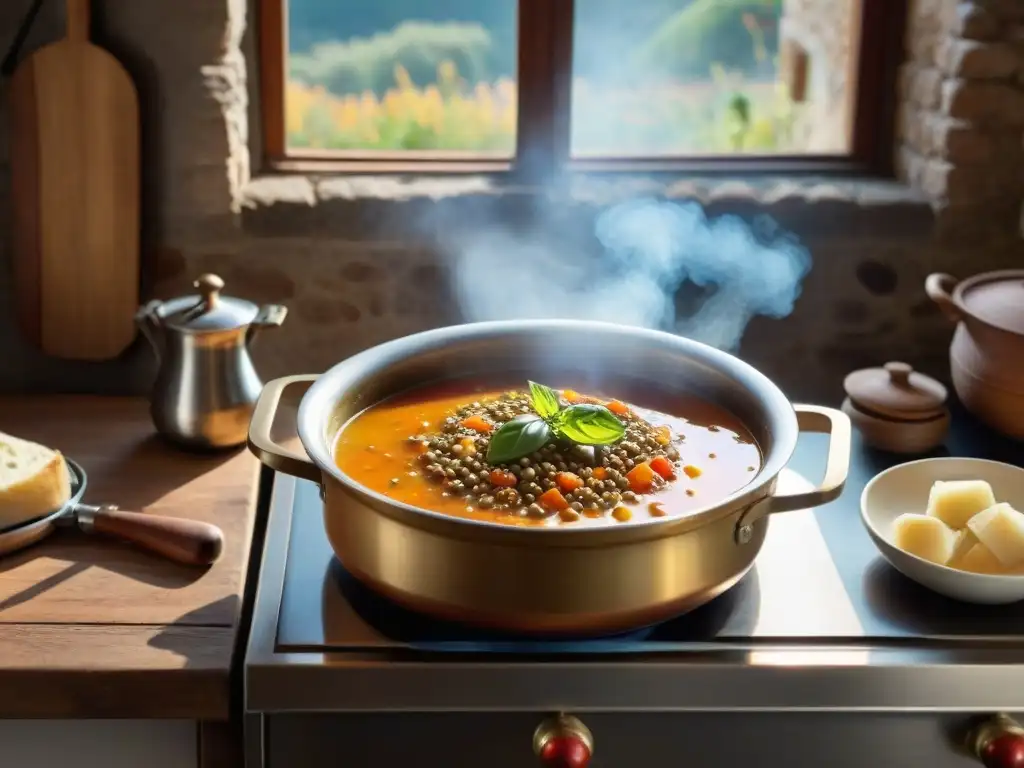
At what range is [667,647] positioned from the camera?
132 centimetres

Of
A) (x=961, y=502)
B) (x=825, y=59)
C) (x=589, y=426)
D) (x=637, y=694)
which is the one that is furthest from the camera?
(x=825, y=59)

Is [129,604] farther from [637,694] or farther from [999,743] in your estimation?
[999,743]

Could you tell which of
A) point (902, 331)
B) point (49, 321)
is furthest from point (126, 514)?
point (902, 331)

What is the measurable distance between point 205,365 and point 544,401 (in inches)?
22.1

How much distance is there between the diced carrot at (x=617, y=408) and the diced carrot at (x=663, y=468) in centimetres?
13

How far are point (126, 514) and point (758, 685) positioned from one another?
80cm

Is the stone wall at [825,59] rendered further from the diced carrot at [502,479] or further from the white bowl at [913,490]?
the diced carrot at [502,479]

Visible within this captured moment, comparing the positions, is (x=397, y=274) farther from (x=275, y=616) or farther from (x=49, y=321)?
(x=275, y=616)

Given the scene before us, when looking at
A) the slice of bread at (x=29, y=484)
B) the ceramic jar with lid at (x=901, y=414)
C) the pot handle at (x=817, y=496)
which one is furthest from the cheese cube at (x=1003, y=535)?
the slice of bread at (x=29, y=484)

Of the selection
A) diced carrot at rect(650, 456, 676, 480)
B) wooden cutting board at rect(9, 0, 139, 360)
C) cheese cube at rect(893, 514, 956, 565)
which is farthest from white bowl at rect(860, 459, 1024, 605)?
wooden cutting board at rect(9, 0, 139, 360)

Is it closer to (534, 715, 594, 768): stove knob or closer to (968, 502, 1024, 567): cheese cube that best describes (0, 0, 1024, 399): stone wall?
(968, 502, 1024, 567): cheese cube

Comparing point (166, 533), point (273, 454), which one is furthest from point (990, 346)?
point (166, 533)

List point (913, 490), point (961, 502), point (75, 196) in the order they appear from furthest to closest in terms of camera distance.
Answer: point (75, 196)
point (913, 490)
point (961, 502)

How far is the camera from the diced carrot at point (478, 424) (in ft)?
4.89
